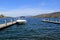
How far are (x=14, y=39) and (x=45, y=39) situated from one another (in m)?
3.89

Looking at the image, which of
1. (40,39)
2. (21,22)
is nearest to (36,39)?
(40,39)

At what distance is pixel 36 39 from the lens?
19.0 meters

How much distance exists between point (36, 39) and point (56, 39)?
251 centimetres

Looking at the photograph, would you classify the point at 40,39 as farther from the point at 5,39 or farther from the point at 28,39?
the point at 5,39

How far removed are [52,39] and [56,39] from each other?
0.50 m

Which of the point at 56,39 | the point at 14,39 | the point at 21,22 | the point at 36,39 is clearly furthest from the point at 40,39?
the point at 21,22

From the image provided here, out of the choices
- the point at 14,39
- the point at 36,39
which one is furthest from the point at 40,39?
the point at 14,39

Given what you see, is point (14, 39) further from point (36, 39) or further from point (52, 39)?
point (52, 39)

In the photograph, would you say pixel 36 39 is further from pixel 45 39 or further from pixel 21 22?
pixel 21 22

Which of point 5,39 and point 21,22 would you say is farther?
point 21,22

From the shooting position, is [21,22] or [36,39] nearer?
[36,39]

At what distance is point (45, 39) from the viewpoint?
61.7ft

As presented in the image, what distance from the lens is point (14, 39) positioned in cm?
1897

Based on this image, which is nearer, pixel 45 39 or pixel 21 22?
pixel 45 39
